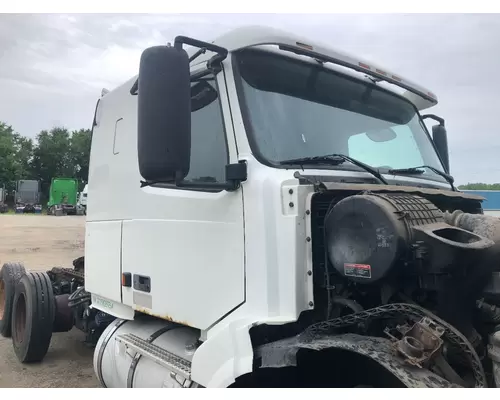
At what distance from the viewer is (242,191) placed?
2729 millimetres

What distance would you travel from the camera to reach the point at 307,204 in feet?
8.18

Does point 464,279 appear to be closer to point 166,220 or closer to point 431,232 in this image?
point 431,232

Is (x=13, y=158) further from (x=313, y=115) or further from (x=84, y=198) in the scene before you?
(x=313, y=115)

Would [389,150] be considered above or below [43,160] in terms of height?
below

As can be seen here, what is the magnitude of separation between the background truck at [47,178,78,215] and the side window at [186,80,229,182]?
86.6 feet

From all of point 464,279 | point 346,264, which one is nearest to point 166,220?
point 346,264

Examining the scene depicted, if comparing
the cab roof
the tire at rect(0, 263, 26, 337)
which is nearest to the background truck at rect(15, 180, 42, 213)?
the tire at rect(0, 263, 26, 337)

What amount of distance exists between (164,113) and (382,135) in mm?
1727

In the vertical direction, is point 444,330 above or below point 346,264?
below

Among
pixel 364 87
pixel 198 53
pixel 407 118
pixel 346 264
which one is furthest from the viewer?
pixel 407 118

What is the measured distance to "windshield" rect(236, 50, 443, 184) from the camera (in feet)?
9.32

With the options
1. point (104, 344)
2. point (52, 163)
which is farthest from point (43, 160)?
point (104, 344)

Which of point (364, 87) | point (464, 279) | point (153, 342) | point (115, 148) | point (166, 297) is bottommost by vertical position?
point (153, 342)

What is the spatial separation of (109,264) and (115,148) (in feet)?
3.09
